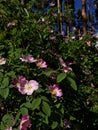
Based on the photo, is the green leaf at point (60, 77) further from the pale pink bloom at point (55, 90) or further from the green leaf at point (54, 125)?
the green leaf at point (54, 125)

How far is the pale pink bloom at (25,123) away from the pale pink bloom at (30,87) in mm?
159

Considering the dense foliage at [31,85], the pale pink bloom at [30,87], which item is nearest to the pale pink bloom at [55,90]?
the dense foliage at [31,85]

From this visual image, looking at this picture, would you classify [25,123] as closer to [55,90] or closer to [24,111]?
[24,111]

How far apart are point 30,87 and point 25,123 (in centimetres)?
20

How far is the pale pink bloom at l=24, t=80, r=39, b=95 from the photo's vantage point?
2552mm

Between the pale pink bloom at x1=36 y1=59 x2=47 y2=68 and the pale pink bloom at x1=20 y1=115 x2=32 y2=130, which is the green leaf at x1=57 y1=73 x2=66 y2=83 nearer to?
the pale pink bloom at x1=36 y1=59 x2=47 y2=68

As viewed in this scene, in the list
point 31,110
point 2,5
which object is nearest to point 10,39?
point 2,5

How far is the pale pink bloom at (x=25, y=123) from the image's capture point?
2.47 metres

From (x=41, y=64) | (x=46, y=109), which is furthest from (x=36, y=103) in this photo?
(x=41, y=64)

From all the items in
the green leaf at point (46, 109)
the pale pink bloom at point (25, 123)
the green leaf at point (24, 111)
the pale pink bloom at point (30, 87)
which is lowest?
the pale pink bloom at point (25, 123)

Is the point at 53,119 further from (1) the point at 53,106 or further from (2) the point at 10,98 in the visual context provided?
(2) the point at 10,98

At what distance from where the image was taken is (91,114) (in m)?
4.11

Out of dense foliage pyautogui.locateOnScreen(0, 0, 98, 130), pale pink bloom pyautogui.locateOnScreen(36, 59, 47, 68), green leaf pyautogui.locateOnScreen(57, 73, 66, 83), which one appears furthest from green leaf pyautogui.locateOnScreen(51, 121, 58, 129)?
pale pink bloom pyautogui.locateOnScreen(36, 59, 47, 68)

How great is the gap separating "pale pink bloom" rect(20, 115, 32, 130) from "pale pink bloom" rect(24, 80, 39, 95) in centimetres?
16
